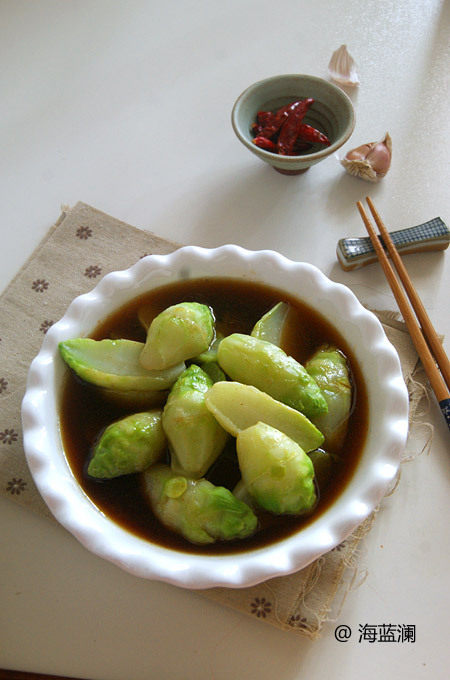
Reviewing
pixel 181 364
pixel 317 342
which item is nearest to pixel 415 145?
pixel 317 342

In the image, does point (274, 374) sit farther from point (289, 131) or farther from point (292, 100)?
point (292, 100)

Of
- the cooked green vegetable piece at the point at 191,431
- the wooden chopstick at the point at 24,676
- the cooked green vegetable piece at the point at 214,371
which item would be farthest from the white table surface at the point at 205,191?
the cooked green vegetable piece at the point at 214,371

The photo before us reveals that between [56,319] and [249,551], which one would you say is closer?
[249,551]

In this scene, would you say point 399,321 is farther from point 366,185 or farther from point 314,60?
point 314,60

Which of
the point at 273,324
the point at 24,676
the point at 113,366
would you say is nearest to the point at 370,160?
the point at 273,324

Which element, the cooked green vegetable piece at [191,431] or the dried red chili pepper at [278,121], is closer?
the cooked green vegetable piece at [191,431]

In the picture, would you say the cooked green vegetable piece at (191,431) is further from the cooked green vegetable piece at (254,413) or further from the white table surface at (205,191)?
the white table surface at (205,191)
